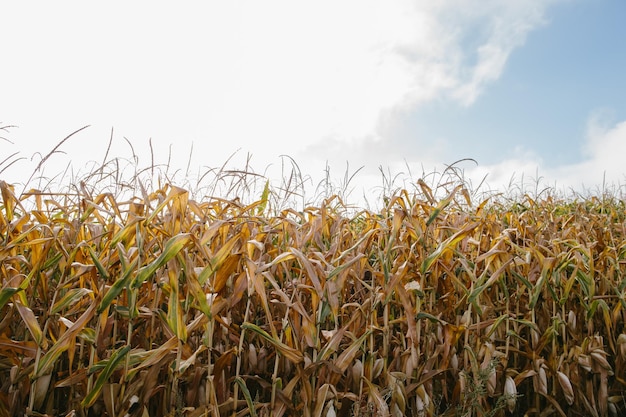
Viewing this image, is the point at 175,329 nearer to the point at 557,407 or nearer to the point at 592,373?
the point at 557,407

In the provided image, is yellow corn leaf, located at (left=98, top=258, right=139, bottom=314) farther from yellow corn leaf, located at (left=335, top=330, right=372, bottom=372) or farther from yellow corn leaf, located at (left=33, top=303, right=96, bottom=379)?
yellow corn leaf, located at (left=335, top=330, right=372, bottom=372)

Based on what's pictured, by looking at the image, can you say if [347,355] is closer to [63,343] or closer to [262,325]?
[262,325]

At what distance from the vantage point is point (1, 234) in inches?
70.9

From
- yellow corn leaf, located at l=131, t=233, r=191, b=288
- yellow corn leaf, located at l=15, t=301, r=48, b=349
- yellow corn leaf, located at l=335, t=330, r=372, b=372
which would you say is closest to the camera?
yellow corn leaf, located at l=131, t=233, r=191, b=288

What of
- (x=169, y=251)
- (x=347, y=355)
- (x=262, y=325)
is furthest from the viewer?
(x=262, y=325)

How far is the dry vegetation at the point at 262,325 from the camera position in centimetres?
151

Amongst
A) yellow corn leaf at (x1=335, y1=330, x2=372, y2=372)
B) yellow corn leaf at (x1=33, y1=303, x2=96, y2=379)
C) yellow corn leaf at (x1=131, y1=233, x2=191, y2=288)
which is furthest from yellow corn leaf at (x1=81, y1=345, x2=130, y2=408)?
yellow corn leaf at (x1=335, y1=330, x2=372, y2=372)

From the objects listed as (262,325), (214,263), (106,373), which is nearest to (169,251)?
(214,263)

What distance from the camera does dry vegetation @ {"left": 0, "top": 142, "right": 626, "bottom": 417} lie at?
4.97ft

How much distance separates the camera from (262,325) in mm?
1895

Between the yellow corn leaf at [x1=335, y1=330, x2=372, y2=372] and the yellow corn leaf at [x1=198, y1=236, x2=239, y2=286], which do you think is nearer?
the yellow corn leaf at [x1=198, y1=236, x2=239, y2=286]

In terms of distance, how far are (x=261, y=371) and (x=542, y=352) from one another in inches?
58.5

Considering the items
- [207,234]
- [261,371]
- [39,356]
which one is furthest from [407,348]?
[39,356]

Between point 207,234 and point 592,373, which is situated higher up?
point 207,234
